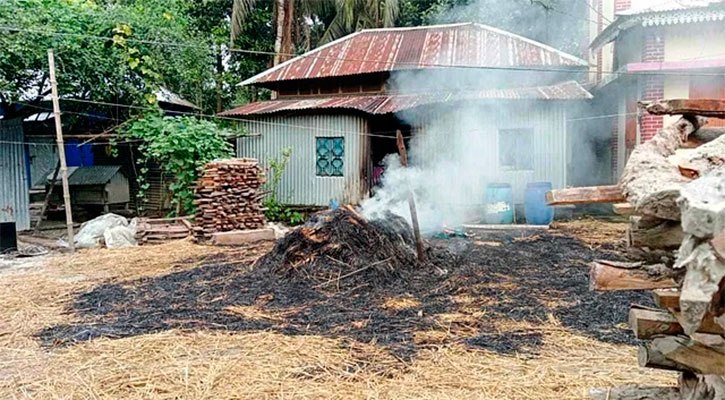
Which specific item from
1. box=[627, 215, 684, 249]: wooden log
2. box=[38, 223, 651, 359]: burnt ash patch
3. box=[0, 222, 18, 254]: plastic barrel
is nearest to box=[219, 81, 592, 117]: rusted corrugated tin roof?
box=[38, 223, 651, 359]: burnt ash patch

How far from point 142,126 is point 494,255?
853cm

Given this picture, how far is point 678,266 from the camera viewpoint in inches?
51.5

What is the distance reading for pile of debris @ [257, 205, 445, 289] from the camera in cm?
626

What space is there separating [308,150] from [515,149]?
495 cm

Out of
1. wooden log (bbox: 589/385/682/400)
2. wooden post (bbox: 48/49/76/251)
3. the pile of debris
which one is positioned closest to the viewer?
wooden log (bbox: 589/385/682/400)

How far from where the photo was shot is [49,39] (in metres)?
10.6

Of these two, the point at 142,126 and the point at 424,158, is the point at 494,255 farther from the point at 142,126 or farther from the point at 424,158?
the point at 142,126

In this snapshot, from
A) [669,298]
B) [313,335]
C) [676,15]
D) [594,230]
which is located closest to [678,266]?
[669,298]

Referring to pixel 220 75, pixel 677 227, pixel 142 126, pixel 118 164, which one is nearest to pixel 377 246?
pixel 677 227

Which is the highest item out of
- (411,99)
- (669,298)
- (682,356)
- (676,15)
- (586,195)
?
(676,15)

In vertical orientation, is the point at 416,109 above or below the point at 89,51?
below

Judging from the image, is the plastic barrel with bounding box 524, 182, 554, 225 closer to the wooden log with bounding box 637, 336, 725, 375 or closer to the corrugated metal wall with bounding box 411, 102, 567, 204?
the corrugated metal wall with bounding box 411, 102, 567, 204

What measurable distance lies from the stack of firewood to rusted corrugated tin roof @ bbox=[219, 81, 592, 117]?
275 centimetres

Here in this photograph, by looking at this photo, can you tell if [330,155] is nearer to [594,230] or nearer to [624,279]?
[594,230]
